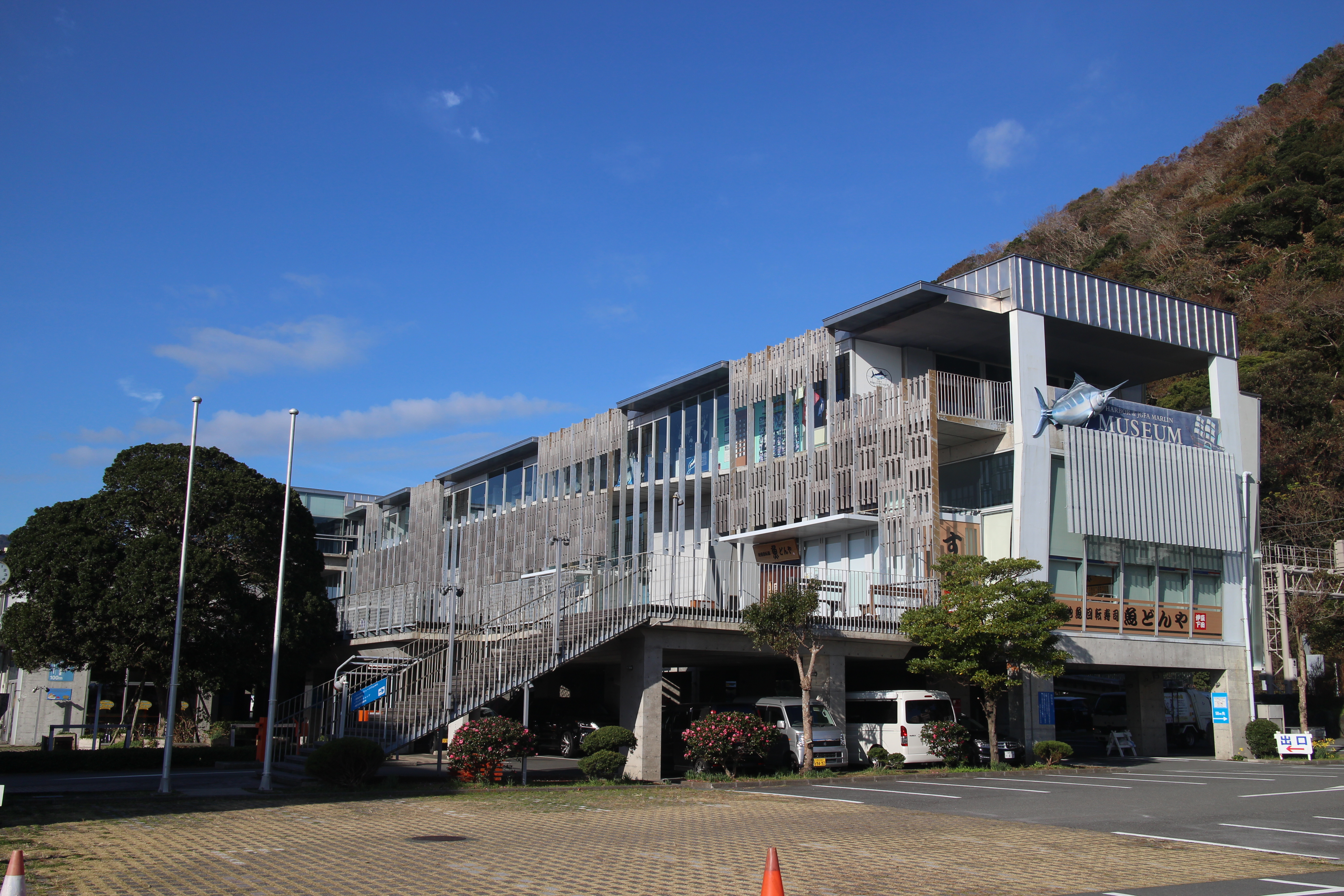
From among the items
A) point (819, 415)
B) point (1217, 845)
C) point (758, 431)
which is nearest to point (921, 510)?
point (819, 415)

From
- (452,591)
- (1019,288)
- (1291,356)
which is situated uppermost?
(1291,356)

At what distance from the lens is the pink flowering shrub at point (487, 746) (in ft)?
60.0

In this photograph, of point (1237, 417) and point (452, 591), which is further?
point (1237, 417)

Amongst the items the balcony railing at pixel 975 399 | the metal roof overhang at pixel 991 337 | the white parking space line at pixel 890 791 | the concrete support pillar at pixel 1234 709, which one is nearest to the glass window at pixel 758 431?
the metal roof overhang at pixel 991 337

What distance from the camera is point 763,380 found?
32.7 meters

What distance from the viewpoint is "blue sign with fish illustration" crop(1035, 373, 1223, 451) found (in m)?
28.3

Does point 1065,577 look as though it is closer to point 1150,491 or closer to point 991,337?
point 1150,491

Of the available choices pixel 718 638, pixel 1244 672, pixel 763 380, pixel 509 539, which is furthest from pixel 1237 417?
pixel 509 539

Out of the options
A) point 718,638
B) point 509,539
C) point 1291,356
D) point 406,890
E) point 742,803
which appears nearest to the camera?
point 406,890

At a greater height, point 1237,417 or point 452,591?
point 1237,417

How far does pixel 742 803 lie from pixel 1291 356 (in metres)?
47.5

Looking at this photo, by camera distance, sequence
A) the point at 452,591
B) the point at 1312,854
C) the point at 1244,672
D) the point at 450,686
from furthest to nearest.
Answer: the point at 1244,672, the point at 452,591, the point at 450,686, the point at 1312,854

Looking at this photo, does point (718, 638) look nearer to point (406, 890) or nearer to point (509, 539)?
point (406, 890)

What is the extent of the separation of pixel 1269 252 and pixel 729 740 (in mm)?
58511
